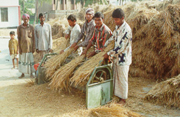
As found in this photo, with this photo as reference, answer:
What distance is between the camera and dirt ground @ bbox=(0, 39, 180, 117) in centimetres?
330

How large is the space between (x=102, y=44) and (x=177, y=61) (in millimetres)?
2017

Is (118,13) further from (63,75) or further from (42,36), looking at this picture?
(42,36)

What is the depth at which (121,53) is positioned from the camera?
332 cm

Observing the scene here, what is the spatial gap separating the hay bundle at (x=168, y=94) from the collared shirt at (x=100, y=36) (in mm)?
1367

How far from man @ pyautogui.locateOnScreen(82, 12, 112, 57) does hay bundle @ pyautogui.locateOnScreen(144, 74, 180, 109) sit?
1361 millimetres

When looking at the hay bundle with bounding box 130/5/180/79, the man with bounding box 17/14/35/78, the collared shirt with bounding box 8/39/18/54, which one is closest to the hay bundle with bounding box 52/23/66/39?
the collared shirt with bounding box 8/39/18/54

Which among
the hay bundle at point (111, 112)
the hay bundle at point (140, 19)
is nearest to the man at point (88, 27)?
the hay bundle at point (111, 112)

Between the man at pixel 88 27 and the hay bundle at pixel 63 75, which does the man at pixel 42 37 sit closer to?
the man at pixel 88 27

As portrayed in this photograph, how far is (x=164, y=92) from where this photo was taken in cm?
362

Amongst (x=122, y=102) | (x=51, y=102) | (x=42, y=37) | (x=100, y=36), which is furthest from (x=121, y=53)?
(x=42, y=37)

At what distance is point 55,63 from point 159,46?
278 cm

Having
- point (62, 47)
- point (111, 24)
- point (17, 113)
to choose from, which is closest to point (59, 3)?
point (111, 24)

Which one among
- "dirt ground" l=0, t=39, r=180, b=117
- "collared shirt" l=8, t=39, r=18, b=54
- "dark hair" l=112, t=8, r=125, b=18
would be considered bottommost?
"dirt ground" l=0, t=39, r=180, b=117

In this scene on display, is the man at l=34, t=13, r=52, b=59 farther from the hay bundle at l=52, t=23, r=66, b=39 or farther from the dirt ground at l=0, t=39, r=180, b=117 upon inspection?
the hay bundle at l=52, t=23, r=66, b=39
